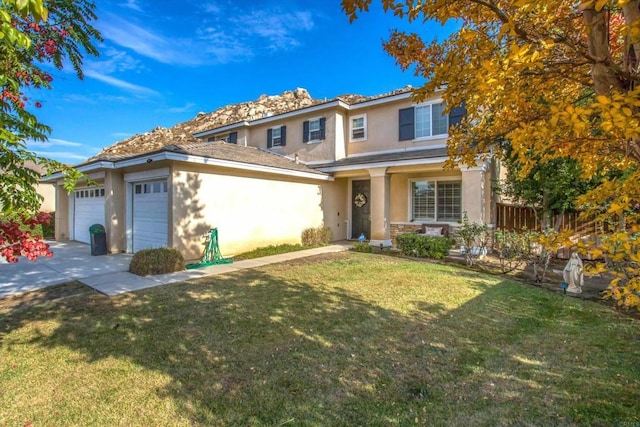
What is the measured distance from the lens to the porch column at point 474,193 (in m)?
10.9

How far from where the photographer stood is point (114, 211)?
11.4 metres

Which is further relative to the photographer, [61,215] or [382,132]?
[61,215]

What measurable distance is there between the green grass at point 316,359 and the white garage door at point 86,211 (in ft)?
25.5

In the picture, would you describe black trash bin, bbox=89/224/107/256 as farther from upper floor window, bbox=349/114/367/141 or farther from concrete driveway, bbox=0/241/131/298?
upper floor window, bbox=349/114/367/141

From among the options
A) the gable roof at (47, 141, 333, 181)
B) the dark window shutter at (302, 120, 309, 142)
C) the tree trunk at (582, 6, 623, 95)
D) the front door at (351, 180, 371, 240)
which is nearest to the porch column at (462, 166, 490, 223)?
the front door at (351, 180, 371, 240)

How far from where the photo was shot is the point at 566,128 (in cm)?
232

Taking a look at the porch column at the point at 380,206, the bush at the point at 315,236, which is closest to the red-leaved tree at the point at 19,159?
the bush at the point at 315,236

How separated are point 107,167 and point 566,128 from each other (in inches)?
499

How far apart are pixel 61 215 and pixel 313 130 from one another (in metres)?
12.9

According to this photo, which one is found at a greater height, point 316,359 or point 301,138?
point 301,138

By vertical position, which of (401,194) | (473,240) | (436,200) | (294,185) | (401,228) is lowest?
(473,240)

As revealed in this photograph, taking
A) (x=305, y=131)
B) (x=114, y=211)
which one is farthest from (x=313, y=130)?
(x=114, y=211)

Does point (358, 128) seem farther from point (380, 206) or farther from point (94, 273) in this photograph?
point (94, 273)

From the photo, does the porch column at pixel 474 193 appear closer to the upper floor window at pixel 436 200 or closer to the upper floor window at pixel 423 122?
the upper floor window at pixel 436 200
